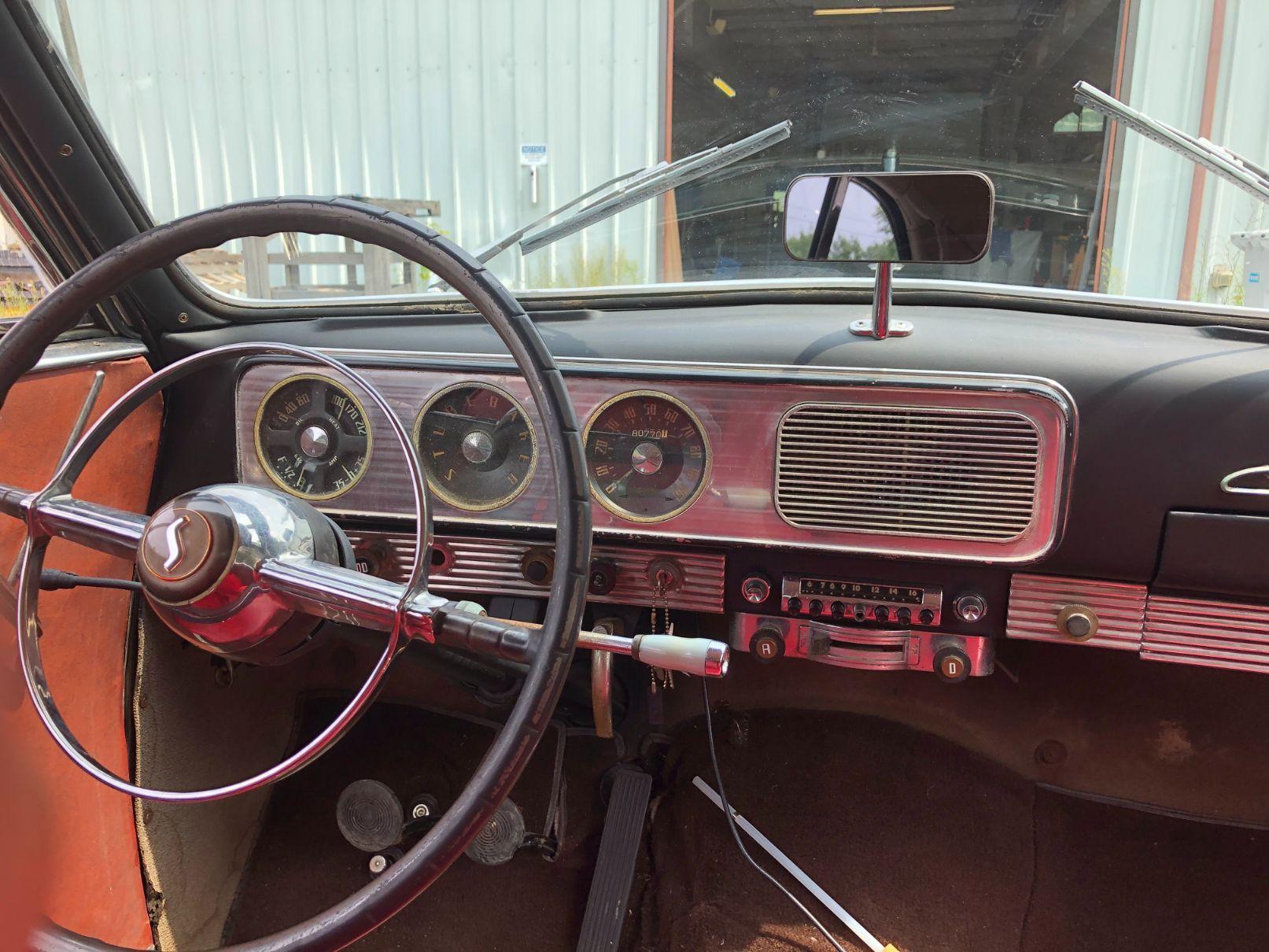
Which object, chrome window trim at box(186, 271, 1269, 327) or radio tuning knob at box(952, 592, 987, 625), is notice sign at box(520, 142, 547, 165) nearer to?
chrome window trim at box(186, 271, 1269, 327)

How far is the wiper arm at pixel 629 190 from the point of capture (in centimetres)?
175

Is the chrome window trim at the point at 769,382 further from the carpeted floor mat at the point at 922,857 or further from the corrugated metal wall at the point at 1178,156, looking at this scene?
the carpeted floor mat at the point at 922,857

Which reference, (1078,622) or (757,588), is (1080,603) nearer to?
(1078,622)

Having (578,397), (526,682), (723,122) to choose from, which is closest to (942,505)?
(578,397)

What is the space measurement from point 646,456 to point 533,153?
2.09ft

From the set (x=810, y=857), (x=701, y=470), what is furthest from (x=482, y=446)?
(x=810, y=857)

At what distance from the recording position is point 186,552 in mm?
1077

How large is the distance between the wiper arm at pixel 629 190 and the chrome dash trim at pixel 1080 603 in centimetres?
94

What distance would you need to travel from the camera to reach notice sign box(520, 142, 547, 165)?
5.91ft

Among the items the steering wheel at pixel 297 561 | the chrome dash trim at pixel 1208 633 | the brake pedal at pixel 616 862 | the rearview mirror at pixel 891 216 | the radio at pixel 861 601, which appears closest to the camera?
the steering wheel at pixel 297 561

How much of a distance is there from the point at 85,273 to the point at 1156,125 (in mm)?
1681

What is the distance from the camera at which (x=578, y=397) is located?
1.70 meters

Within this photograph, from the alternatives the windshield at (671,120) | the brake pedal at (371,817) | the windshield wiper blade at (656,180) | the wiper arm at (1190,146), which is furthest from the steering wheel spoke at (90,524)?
the wiper arm at (1190,146)

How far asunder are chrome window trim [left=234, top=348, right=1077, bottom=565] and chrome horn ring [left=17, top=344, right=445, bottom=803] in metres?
0.44
